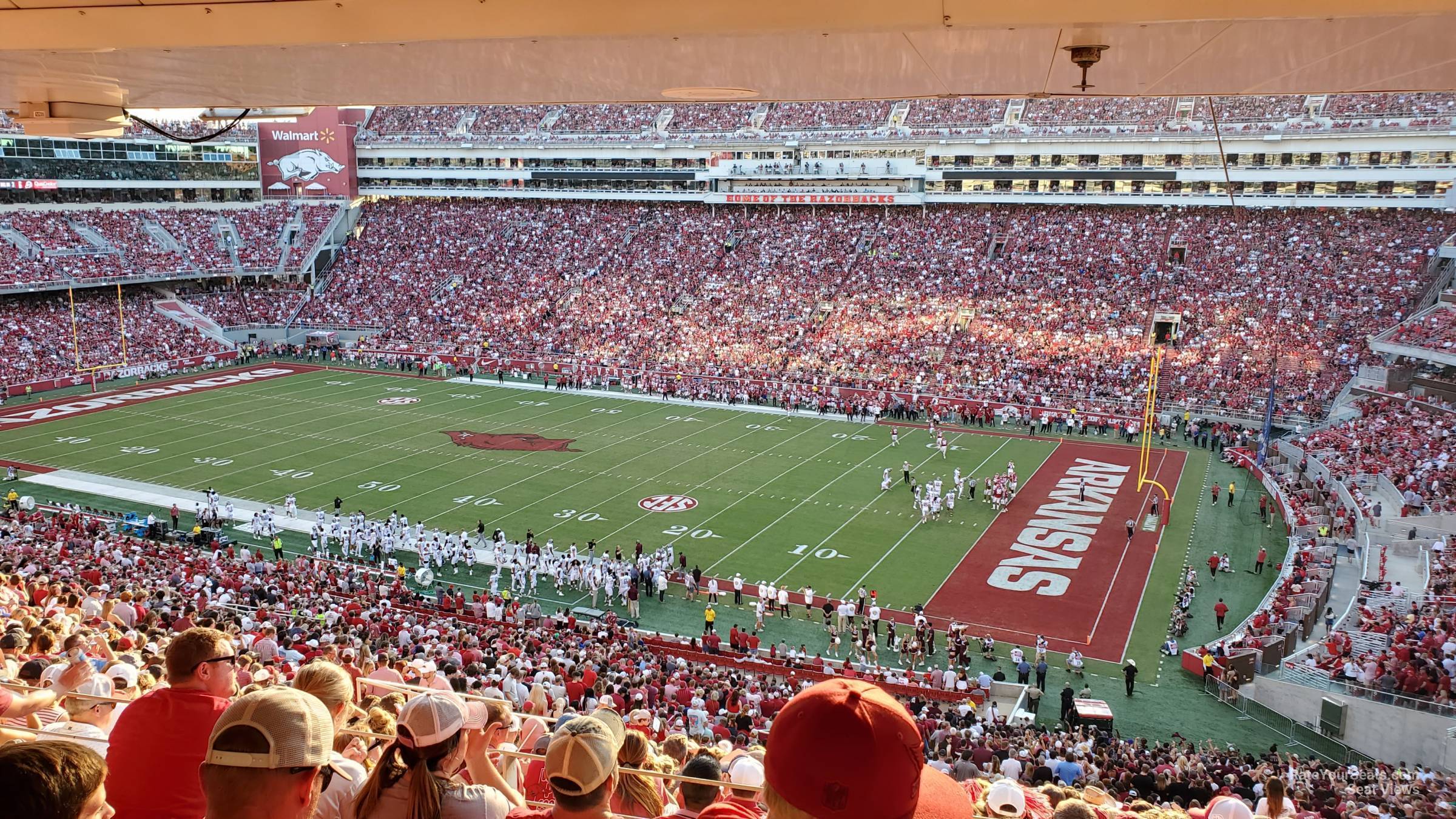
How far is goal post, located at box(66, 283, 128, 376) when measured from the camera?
42.6 m

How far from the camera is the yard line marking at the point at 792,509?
2261cm

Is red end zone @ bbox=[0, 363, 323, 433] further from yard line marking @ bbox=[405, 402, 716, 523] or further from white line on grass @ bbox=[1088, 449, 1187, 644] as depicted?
white line on grass @ bbox=[1088, 449, 1187, 644]

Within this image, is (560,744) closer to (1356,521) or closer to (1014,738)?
(1014,738)

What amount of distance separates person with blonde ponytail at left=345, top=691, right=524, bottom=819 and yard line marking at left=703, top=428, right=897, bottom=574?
18829mm

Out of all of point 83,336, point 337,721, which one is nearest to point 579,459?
point 337,721

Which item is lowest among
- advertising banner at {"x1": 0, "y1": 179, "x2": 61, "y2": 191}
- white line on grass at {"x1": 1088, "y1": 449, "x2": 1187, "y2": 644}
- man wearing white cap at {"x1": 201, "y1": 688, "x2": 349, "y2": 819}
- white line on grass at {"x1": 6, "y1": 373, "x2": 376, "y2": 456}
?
white line on grass at {"x1": 1088, "y1": 449, "x2": 1187, "y2": 644}

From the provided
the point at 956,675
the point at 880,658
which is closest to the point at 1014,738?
the point at 956,675

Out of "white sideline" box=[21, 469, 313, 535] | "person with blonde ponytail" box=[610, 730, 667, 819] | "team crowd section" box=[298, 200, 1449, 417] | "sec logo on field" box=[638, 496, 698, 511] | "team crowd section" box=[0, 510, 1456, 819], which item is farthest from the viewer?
"team crowd section" box=[298, 200, 1449, 417]

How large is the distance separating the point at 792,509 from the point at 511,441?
35.7 ft

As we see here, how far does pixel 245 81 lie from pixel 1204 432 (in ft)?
116

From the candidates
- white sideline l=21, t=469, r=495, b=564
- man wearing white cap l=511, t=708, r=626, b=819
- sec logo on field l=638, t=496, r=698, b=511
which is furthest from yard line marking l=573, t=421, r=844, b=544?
man wearing white cap l=511, t=708, r=626, b=819

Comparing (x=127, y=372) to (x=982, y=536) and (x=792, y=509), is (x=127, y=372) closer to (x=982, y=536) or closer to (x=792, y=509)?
(x=792, y=509)

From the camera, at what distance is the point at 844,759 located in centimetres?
191

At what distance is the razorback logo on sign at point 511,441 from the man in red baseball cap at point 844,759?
30380 mm
